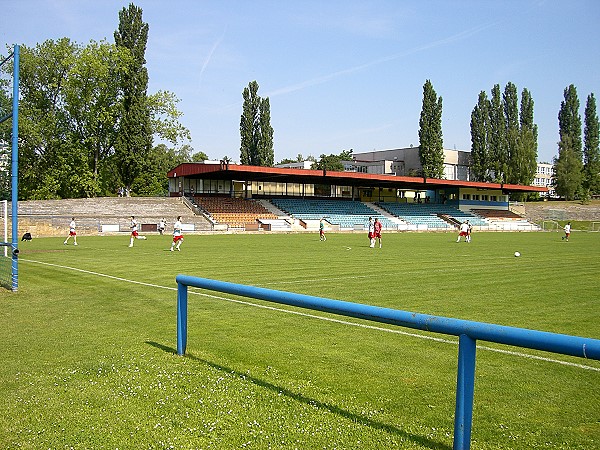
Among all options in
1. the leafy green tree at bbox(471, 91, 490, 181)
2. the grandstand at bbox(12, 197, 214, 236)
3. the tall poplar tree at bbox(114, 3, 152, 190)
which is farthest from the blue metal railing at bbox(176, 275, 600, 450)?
the leafy green tree at bbox(471, 91, 490, 181)

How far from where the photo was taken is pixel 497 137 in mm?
87688

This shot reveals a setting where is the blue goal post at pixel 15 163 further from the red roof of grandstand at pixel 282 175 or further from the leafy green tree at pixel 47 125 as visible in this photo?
the leafy green tree at pixel 47 125

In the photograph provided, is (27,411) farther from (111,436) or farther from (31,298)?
(31,298)

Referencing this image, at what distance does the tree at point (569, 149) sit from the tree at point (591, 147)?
177cm

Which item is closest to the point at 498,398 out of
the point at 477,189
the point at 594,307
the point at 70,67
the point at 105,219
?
the point at 594,307

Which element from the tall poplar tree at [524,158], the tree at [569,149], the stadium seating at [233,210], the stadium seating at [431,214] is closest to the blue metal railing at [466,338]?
the stadium seating at [233,210]

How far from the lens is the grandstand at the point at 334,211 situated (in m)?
63.5

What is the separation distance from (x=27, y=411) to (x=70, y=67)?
62.6 m

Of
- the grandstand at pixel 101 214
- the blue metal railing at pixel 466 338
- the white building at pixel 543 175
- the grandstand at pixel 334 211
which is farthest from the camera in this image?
the white building at pixel 543 175

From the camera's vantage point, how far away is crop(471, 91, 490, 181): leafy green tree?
8656cm

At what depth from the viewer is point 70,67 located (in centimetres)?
5959

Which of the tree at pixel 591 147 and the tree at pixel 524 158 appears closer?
the tree at pixel 524 158

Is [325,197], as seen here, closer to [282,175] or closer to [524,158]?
[282,175]

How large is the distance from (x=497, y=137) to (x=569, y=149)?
1453 centimetres
